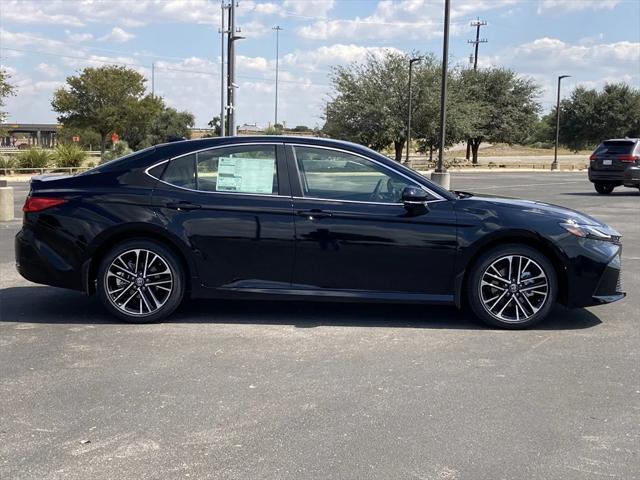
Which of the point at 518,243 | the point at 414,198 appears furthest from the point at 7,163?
the point at 518,243

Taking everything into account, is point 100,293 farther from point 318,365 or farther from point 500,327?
point 500,327

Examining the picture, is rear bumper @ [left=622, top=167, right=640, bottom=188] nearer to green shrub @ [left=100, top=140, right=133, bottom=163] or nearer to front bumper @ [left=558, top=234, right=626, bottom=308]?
front bumper @ [left=558, top=234, right=626, bottom=308]

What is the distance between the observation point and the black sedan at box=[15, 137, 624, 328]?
5.97 metres

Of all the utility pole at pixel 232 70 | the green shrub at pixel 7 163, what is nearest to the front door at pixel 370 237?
the utility pole at pixel 232 70

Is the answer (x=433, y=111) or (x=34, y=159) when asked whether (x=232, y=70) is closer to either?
(x=34, y=159)

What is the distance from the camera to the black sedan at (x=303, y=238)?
597cm

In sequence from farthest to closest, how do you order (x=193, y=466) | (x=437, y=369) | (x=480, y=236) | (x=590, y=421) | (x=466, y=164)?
(x=466, y=164)
(x=480, y=236)
(x=437, y=369)
(x=590, y=421)
(x=193, y=466)

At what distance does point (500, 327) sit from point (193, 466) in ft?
11.2

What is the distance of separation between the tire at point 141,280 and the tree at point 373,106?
45899mm

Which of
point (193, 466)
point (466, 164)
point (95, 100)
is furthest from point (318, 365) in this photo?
point (95, 100)

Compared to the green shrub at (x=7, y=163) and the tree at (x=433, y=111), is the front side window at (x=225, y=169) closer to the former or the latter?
the green shrub at (x=7, y=163)

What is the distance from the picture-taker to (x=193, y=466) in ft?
11.4

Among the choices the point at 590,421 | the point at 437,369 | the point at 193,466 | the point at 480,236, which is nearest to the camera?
the point at 193,466

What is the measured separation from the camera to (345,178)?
20.0ft
